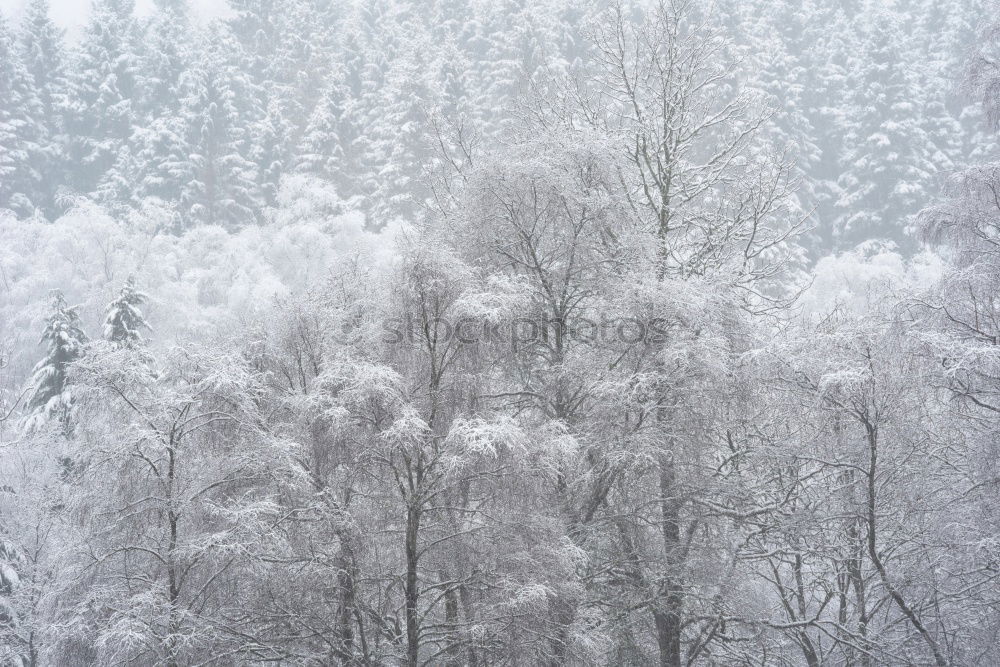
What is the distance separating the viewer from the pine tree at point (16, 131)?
3619 centimetres

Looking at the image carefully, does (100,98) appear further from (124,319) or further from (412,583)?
(412,583)

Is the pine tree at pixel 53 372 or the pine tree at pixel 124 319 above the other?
the pine tree at pixel 124 319

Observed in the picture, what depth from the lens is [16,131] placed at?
38312mm

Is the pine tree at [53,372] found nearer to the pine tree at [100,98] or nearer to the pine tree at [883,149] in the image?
the pine tree at [100,98]

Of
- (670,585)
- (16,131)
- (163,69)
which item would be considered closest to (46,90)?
(16,131)

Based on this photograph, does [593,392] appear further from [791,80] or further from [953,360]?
[791,80]

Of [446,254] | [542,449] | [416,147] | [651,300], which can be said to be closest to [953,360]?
[651,300]

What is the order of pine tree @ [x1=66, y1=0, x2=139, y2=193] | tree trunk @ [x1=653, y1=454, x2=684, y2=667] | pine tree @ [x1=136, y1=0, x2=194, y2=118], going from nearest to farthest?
tree trunk @ [x1=653, y1=454, x2=684, y2=667], pine tree @ [x1=66, y1=0, x2=139, y2=193], pine tree @ [x1=136, y1=0, x2=194, y2=118]

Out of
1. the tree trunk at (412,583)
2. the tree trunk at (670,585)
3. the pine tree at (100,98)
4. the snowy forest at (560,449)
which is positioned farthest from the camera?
the pine tree at (100,98)

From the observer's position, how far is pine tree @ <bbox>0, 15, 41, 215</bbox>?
119 feet

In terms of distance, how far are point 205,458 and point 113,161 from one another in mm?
36647

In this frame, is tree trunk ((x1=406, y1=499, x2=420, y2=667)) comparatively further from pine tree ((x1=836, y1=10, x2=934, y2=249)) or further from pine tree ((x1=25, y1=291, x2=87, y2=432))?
pine tree ((x1=836, y1=10, x2=934, y2=249))

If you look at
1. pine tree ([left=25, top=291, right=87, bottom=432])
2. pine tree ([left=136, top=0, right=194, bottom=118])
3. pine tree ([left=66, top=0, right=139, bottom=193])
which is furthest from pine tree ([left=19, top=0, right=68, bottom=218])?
pine tree ([left=25, top=291, right=87, bottom=432])

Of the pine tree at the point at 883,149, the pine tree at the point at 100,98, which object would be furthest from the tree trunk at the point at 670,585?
the pine tree at the point at 100,98
